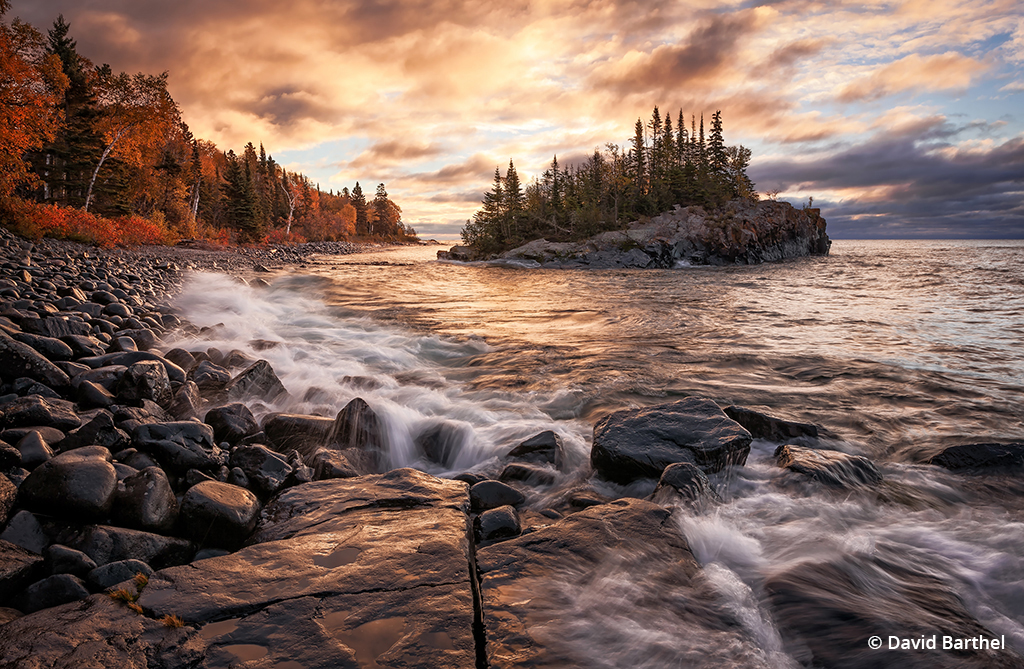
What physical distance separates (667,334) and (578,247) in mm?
41067

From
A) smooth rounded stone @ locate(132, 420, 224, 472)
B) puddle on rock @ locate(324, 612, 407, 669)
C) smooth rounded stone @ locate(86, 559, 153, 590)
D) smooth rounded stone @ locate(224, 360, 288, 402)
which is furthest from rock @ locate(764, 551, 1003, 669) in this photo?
smooth rounded stone @ locate(224, 360, 288, 402)

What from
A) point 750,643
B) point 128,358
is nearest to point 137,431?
point 128,358

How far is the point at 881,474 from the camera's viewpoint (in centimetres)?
519

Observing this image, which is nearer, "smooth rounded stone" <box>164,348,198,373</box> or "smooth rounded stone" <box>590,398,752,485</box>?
"smooth rounded stone" <box>590,398,752,485</box>

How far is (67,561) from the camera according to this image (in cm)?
276

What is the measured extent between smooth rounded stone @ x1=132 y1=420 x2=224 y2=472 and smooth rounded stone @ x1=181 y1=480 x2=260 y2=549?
0.83 meters

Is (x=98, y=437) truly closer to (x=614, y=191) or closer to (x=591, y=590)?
(x=591, y=590)

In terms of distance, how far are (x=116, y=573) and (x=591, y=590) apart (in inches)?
114

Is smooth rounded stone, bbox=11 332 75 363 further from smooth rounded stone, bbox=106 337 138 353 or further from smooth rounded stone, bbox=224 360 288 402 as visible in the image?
smooth rounded stone, bbox=224 360 288 402

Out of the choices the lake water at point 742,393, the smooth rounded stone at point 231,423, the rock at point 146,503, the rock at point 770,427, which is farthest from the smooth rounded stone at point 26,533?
the rock at point 770,427

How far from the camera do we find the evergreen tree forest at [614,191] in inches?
2552

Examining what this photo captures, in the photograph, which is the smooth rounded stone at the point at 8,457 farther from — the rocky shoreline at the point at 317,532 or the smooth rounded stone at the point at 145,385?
the smooth rounded stone at the point at 145,385

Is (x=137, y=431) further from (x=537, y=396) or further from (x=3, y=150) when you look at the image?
(x=3, y=150)

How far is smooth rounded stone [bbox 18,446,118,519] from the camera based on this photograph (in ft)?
10.3
